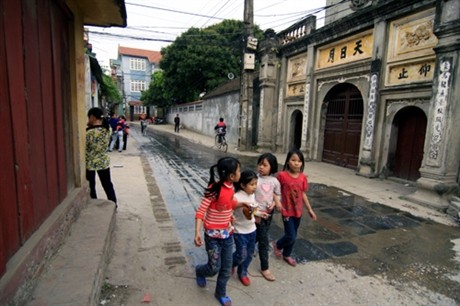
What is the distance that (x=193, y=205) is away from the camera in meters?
5.55

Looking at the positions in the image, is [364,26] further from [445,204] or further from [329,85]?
[445,204]

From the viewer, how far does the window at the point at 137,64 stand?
164 ft

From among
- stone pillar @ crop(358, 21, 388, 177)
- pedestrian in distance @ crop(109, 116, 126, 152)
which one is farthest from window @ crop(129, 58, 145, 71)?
stone pillar @ crop(358, 21, 388, 177)

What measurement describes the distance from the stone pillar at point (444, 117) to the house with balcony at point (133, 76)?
4642cm

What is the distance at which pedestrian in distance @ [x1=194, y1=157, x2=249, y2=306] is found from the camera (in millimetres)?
2531

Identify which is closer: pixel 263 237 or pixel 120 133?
pixel 263 237

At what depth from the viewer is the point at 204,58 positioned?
26000 millimetres

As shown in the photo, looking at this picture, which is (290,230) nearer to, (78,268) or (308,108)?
(78,268)

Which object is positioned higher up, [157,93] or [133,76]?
[133,76]

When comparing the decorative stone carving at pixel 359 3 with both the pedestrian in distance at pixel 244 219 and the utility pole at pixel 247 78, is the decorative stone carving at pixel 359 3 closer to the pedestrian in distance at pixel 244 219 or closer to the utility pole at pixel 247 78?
the utility pole at pixel 247 78

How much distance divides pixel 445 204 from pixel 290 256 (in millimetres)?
4232

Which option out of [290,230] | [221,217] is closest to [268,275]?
[290,230]

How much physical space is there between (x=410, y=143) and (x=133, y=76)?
49.5 metres

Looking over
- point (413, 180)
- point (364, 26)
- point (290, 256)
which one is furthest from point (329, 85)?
point (290, 256)
